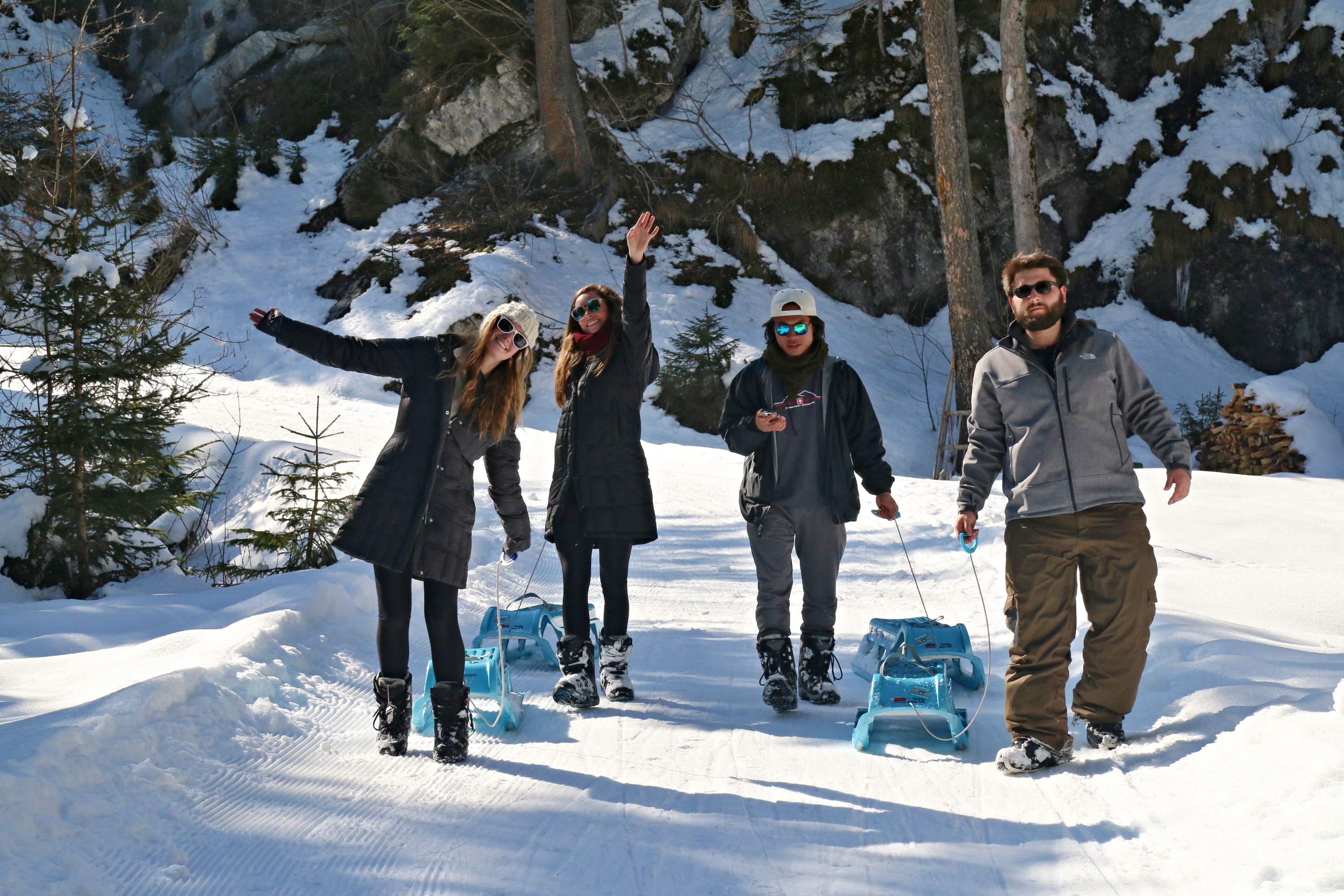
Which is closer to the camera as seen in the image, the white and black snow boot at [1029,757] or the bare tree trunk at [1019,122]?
the white and black snow boot at [1029,757]

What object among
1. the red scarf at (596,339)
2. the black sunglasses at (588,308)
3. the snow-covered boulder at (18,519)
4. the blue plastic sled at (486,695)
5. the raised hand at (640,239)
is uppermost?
the raised hand at (640,239)

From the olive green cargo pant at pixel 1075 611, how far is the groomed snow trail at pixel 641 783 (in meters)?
0.22

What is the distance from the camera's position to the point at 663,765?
12.5ft

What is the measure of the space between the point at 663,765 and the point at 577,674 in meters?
0.88

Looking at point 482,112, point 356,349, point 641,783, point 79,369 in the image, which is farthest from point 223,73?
point 641,783

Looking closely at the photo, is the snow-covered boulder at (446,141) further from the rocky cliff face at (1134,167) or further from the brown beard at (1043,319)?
the brown beard at (1043,319)

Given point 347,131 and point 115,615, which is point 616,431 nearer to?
point 115,615

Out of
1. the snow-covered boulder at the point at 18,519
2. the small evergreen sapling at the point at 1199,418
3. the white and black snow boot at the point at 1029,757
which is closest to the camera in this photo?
A: the white and black snow boot at the point at 1029,757

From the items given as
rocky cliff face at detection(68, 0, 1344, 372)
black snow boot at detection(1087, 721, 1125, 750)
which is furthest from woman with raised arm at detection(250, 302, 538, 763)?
rocky cliff face at detection(68, 0, 1344, 372)

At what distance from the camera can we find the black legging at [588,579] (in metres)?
4.67

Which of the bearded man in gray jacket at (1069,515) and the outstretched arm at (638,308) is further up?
the outstretched arm at (638,308)

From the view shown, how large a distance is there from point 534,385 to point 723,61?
10.1 m

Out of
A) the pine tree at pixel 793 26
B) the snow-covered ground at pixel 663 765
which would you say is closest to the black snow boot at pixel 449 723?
the snow-covered ground at pixel 663 765

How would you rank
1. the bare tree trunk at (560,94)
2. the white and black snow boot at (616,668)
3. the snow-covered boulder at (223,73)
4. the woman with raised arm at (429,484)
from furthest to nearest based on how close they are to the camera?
the snow-covered boulder at (223,73) → the bare tree trunk at (560,94) → the white and black snow boot at (616,668) → the woman with raised arm at (429,484)
